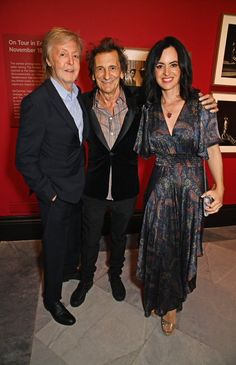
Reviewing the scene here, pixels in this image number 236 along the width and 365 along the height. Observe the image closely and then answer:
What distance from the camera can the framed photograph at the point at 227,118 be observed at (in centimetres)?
299

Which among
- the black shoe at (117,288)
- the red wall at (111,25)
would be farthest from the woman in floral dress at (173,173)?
the red wall at (111,25)

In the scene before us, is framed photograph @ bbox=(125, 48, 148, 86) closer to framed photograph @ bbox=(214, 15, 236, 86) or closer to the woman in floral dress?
framed photograph @ bbox=(214, 15, 236, 86)

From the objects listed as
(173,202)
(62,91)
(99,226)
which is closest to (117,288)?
(99,226)

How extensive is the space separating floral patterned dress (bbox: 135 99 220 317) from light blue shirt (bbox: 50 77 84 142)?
0.40 meters

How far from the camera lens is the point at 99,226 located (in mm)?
2135

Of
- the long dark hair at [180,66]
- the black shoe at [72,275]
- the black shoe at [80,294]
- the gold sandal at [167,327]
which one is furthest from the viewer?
the black shoe at [72,275]

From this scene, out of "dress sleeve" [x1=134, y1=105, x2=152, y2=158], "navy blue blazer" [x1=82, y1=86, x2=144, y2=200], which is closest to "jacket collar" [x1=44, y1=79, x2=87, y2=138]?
"navy blue blazer" [x1=82, y1=86, x2=144, y2=200]

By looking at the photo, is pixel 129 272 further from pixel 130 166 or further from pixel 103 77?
pixel 103 77

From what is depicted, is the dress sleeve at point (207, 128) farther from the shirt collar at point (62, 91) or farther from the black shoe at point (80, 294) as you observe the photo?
the black shoe at point (80, 294)

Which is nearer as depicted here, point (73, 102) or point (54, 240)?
point (73, 102)

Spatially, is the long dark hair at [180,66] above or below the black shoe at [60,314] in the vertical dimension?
above

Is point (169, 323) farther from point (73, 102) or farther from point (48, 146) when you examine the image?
point (73, 102)

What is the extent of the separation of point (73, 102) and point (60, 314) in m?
1.56

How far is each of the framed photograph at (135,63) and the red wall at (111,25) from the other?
0.23 ft
